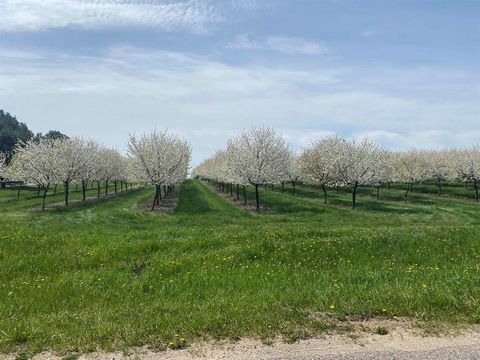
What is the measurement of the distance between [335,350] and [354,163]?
4355 centimetres

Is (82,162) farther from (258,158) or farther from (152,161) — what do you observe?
(258,158)

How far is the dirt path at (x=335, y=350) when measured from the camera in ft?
21.2

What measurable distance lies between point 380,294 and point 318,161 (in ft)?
159

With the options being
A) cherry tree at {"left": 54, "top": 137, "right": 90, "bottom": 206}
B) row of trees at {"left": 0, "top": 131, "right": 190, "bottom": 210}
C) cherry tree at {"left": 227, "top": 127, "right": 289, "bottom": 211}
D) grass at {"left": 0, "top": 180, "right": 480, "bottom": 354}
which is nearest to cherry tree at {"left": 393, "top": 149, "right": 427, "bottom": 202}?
cherry tree at {"left": 227, "top": 127, "right": 289, "bottom": 211}

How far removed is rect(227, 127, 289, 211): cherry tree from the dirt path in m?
35.7

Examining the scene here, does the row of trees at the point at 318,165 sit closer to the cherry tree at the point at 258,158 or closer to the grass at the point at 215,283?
the cherry tree at the point at 258,158

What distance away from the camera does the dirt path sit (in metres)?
6.45

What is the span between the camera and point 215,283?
11.1m

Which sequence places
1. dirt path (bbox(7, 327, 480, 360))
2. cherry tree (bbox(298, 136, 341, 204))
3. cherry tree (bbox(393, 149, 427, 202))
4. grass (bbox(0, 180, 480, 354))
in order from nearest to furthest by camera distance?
dirt path (bbox(7, 327, 480, 360))
grass (bbox(0, 180, 480, 354))
cherry tree (bbox(298, 136, 341, 204))
cherry tree (bbox(393, 149, 427, 202))

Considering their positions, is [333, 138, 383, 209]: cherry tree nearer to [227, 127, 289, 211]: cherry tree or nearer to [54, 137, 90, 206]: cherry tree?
[227, 127, 289, 211]: cherry tree

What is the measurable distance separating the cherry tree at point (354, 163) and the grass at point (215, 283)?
2876 cm

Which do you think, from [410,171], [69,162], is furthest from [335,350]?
[410,171]

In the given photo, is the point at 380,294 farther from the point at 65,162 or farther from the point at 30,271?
the point at 65,162

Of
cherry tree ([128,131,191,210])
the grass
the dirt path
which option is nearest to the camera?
the dirt path
